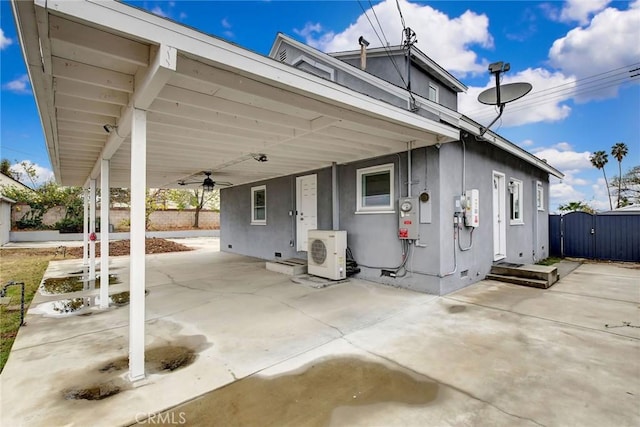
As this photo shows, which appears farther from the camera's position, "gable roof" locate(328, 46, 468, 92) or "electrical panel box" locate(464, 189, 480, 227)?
"gable roof" locate(328, 46, 468, 92)

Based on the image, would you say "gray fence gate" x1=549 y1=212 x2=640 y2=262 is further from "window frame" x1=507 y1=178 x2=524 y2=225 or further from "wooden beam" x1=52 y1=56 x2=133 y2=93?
"wooden beam" x1=52 y1=56 x2=133 y2=93

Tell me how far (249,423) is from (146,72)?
100 inches

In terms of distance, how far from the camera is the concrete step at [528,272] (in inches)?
205

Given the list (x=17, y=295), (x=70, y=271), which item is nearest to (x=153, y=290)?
(x=17, y=295)

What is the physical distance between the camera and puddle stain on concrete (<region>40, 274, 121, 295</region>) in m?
5.23

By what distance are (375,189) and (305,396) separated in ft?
→ 13.9

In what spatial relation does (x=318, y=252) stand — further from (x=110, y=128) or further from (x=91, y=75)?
(x=91, y=75)

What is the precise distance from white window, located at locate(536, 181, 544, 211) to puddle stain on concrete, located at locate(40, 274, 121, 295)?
11449mm

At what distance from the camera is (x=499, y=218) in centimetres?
656

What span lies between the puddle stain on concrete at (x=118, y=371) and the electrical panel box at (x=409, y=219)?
3634mm

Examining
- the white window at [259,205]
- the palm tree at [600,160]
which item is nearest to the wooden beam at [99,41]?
the white window at [259,205]

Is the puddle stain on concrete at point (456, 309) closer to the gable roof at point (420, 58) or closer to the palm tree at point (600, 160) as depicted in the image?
the gable roof at point (420, 58)

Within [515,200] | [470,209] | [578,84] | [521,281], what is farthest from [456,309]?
[578,84]

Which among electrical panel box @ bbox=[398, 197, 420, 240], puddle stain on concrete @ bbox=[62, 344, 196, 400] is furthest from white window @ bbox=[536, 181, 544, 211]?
puddle stain on concrete @ bbox=[62, 344, 196, 400]
